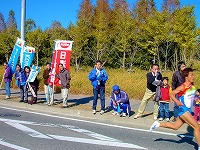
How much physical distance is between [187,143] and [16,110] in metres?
6.40

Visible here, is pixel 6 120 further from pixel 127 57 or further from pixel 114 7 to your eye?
pixel 114 7

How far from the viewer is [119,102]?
8719mm

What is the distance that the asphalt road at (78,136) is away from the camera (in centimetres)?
592

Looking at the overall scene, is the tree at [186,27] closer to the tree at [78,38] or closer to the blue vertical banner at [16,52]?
the tree at [78,38]

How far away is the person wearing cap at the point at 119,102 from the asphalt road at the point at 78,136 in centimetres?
90

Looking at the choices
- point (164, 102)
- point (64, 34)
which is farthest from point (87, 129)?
point (64, 34)

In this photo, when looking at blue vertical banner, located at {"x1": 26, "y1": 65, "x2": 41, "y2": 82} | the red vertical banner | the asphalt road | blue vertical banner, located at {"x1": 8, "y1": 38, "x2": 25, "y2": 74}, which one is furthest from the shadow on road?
blue vertical banner, located at {"x1": 8, "y1": 38, "x2": 25, "y2": 74}

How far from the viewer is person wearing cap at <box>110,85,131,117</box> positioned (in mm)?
8695

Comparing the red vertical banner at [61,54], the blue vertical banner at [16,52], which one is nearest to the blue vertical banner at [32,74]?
the red vertical banner at [61,54]

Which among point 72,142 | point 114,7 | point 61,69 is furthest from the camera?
point 114,7

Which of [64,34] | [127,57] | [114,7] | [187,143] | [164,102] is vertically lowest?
[187,143]

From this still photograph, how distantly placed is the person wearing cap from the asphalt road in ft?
2.95

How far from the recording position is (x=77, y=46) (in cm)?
3050

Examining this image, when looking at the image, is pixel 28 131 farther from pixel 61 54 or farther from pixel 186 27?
pixel 186 27
